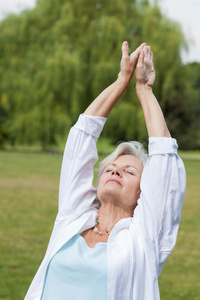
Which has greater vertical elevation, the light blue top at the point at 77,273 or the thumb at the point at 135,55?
the thumb at the point at 135,55

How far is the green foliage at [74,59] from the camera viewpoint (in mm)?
20859

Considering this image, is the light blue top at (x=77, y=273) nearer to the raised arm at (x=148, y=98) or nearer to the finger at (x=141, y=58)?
the raised arm at (x=148, y=98)

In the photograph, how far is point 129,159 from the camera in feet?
7.02

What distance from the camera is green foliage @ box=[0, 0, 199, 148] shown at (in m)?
20.9

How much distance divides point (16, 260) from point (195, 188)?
9.11 metres

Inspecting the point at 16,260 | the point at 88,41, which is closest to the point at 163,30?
the point at 88,41

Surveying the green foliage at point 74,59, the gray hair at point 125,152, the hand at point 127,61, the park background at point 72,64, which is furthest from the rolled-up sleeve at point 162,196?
the green foliage at point 74,59

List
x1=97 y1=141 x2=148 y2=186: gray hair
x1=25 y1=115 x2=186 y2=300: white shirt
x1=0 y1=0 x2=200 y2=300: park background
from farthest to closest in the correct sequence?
x1=0 y1=0 x2=200 y2=300: park background, x1=97 y1=141 x2=148 y2=186: gray hair, x1=25 y1=115 x2=186 y2=300: white shirt

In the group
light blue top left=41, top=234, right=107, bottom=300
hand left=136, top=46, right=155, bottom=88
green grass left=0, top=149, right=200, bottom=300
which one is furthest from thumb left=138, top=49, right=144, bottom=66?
light blue top left=41, top=234, right=107, bottom=300

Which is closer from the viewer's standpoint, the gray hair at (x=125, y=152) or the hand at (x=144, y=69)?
the hand at (x=144, y=69)

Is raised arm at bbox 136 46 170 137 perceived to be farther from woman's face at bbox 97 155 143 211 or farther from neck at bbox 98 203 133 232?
neck at bbox 98 203 133 232

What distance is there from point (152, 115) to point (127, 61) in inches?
11.7

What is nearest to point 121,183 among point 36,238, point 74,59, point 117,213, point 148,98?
point 117,213

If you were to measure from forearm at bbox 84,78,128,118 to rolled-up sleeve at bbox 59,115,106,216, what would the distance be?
0.03m
